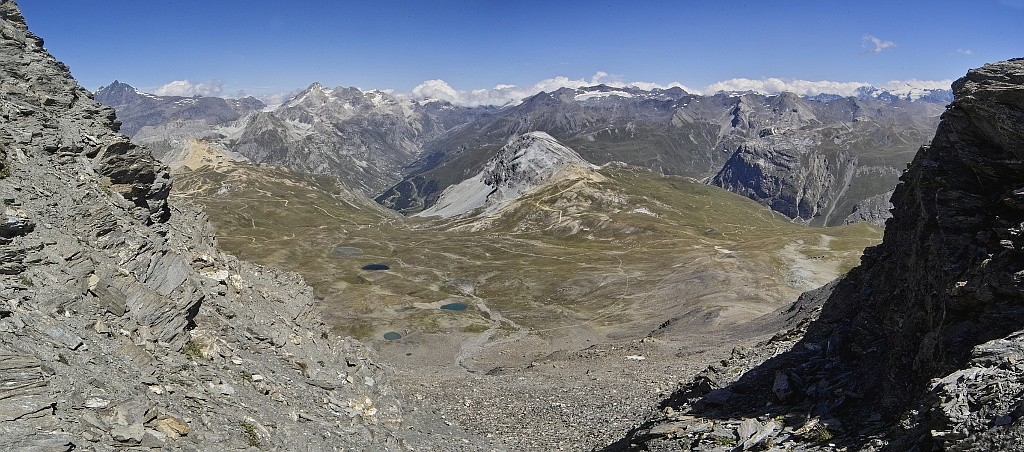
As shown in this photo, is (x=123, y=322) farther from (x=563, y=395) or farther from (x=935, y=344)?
(x=563, y=395)

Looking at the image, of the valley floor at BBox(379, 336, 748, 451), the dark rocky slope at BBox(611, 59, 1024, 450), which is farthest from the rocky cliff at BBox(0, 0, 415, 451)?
the dark rocky slope at BBox(611, 59, 1024, 450)

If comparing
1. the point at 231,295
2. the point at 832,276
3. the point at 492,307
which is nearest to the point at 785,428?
the point at 231,295

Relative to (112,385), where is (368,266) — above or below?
below

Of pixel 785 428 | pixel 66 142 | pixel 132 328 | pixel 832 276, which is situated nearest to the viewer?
pixel 785 428

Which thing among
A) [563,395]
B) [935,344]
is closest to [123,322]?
[935,344]

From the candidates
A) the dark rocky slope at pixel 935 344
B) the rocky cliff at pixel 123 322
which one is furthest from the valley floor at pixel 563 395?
the dark rocky slope at pixel 935 344

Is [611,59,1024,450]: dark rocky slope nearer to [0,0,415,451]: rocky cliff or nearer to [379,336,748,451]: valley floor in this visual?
[379,336,748,451]: valley floor

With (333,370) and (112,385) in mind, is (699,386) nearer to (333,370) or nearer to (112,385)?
(333,370)
